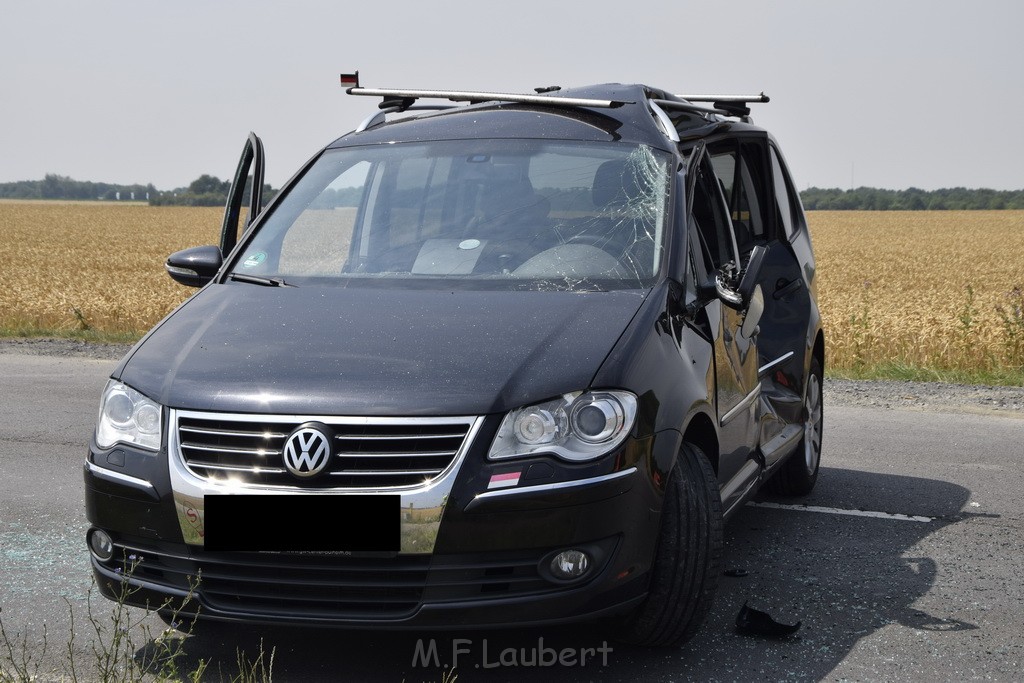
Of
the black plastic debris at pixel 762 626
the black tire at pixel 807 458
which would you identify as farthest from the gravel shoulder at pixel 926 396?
the black plastic debris at pixel 762 626

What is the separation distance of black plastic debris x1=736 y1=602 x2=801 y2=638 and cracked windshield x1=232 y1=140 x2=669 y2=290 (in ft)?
4.09

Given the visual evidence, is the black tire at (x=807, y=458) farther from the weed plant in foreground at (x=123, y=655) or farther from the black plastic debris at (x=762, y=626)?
the weed plant in foreground at (x=123, y=655)

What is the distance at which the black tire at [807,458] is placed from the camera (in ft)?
21.7

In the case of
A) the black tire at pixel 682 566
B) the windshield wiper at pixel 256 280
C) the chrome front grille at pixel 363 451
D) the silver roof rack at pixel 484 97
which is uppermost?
the silver roof rack at pixel 484 97

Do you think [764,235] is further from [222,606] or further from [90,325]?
[90,325]

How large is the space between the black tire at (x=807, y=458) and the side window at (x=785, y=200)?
0.72m

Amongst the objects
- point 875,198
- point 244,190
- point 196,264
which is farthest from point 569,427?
point 875,198

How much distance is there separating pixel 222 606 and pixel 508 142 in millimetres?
2355

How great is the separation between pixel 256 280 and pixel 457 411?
148cm

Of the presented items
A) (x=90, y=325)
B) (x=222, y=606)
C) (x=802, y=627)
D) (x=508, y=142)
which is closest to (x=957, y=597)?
(x=802, y=627)

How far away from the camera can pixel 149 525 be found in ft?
12.3

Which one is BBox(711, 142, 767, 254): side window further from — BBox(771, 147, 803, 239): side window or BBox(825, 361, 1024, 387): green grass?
BBox(825, 361, 1024, 387): green grass

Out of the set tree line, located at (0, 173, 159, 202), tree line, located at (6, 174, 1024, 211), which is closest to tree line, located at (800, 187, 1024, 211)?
tree line, located at (6, 174, 1024, 211)

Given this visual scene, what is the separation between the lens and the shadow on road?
4.07 m
